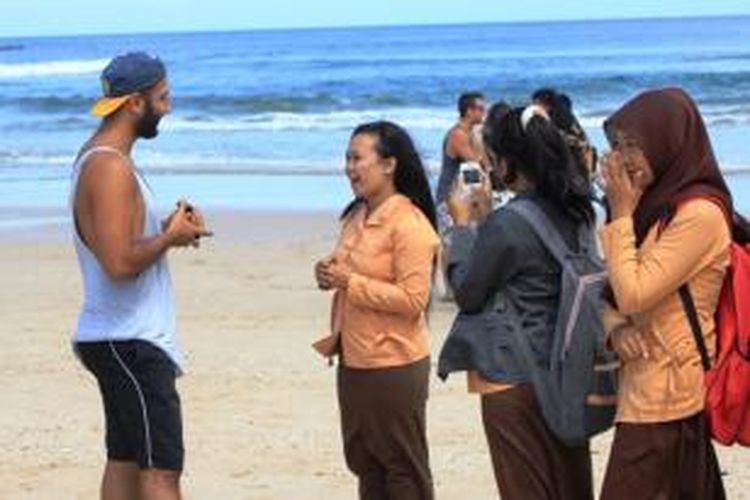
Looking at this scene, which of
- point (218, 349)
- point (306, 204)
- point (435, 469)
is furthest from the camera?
point (306, 204)

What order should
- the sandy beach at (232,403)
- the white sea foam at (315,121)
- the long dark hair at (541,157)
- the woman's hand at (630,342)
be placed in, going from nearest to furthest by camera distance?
the woman's hand at (630,342)
the long dark hair at (541,157)
the sandy beach at (232,403)
the white sea foam at (315,121)

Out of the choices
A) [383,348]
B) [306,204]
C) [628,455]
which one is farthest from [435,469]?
[306,204]

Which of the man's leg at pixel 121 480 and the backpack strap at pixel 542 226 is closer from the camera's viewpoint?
the backpack strap at pixel 542 226

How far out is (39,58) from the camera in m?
97.7

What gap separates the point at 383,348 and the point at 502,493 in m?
0.79

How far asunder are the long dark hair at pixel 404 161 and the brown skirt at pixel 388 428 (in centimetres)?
50

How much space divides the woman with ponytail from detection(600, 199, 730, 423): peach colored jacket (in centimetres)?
37

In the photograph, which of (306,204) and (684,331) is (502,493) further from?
(306,204)

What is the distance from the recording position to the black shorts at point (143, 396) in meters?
4.88

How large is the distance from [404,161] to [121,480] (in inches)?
52.0

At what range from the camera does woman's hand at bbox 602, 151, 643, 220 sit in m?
3.99

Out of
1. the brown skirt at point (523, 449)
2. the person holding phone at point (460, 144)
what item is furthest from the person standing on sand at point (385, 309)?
the person holding phone at point (460, 144)

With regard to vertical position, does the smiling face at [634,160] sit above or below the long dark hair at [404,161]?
above

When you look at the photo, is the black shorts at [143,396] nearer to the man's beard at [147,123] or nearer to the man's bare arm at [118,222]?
the man's bare arm at [118,222]
